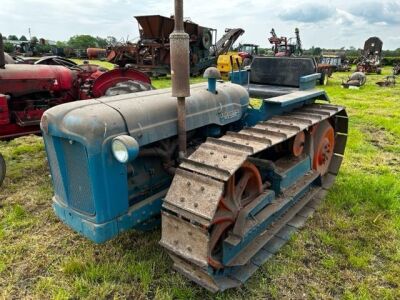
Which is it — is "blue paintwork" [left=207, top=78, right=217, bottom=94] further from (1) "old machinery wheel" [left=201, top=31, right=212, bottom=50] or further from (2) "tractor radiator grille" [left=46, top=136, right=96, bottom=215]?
(1) "old machinery wheel" [left=201, top=31, right=212, bottom=50]

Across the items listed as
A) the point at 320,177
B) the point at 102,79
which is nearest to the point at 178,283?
the point at 320,177

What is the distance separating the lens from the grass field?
7.94 ft

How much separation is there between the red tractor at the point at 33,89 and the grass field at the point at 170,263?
0.81 meters

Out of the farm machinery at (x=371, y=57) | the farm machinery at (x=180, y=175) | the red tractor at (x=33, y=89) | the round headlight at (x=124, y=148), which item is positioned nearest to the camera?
the round headlight at (x=124, y=148)

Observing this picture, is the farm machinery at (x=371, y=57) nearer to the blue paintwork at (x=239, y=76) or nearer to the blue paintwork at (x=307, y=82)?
the blue paintwork at (x=239, y=76)

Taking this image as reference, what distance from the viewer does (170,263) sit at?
2660mm

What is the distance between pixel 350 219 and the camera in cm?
336

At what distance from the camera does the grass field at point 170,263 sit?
2.42 m

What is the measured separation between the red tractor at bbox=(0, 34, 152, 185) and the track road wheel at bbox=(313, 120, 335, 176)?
2.04 m

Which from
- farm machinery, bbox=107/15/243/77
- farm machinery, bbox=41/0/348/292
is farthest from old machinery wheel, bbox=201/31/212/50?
farm machinery, bbox=41/0/348/292

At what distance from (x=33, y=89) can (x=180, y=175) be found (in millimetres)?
3333

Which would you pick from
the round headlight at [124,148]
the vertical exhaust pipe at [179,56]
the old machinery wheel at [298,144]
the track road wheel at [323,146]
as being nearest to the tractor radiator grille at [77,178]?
the round headlight at [124,148]

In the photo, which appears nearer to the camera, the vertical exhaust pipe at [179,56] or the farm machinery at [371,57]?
the vertical exhaust pipe at [179,56]

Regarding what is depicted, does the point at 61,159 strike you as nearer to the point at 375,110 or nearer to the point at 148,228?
the point at 148,228
